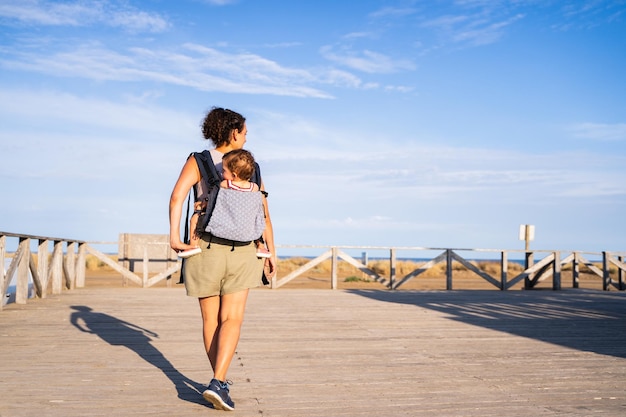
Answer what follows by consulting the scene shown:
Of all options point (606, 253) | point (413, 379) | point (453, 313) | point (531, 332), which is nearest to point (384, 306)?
point (453, 313)

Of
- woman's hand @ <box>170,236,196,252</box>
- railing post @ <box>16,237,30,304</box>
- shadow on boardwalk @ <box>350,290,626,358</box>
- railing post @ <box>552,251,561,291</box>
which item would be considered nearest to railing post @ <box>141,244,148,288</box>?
shadow on boardwalk @ <box>350,290,626,358</box>

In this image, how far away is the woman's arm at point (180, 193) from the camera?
371 centimetres

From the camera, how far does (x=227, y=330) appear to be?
373 centimetres

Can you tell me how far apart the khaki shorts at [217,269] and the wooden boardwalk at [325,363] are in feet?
2.02

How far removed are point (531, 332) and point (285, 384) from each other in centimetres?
383

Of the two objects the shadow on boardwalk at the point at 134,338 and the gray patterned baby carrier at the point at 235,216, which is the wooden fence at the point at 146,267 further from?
the gray patterned baby carrier at the point at 235,216

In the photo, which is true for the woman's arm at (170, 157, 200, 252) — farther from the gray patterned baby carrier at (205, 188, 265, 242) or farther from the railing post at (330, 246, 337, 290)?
the railing post at (330, 246, 337, 290)

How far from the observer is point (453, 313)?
9.58 m

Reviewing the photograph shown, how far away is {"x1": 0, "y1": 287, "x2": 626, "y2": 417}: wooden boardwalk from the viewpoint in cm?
384

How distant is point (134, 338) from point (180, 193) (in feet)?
10.7

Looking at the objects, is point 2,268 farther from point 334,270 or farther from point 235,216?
point 334,270

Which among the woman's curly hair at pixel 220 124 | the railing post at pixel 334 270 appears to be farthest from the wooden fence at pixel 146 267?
the woman's curly hair at pixel 220 124

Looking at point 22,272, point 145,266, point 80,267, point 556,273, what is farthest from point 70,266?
point 556,273

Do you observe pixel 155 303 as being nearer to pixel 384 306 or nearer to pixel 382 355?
pixel 384 306
